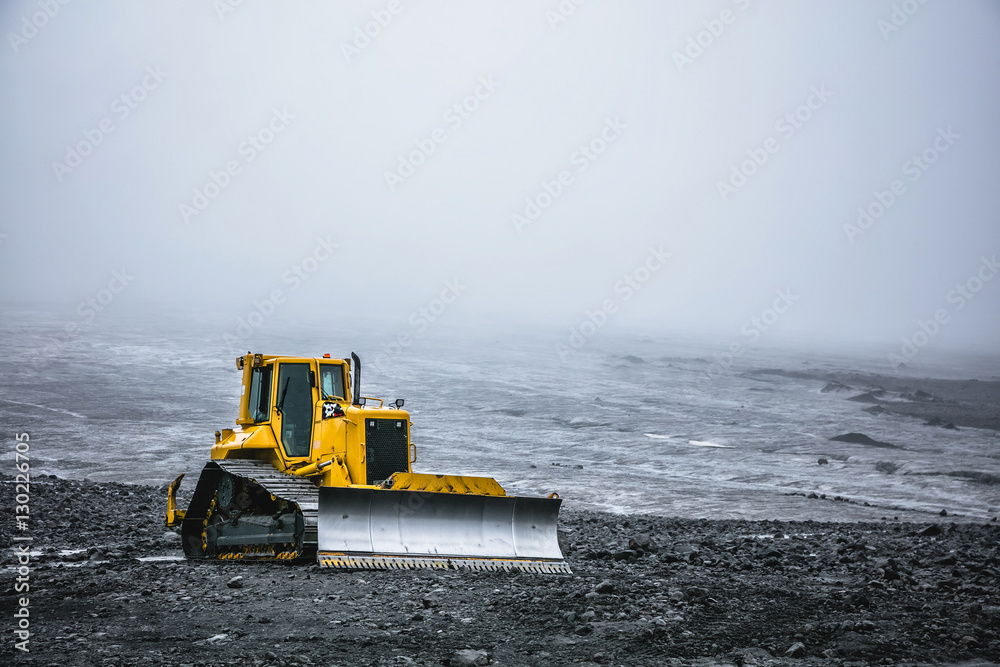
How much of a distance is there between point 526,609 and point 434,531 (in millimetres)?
1705

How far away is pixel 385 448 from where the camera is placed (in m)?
10.4

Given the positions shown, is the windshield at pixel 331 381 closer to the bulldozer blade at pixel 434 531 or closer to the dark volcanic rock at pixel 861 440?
the bulldozer blade at pixel 434 531

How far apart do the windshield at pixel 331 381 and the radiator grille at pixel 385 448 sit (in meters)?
0.91

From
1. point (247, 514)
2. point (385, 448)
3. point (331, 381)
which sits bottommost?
point (247, 514)

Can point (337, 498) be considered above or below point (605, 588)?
above

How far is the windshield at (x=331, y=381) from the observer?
10.9m

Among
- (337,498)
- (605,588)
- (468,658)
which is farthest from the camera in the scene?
(337,498)

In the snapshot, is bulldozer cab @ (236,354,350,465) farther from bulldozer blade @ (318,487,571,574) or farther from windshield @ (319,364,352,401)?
bulldozer blade @ (318,487,571,574)

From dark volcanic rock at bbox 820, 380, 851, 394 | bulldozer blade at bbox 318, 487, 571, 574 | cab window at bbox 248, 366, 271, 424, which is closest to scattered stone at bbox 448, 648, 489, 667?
bulldozer blade at bbox 318, 487, 571, 574

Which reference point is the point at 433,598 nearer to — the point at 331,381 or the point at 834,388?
the point at 331,381

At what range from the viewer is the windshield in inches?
430

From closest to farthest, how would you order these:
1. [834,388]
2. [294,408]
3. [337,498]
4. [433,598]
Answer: [433,598], [337,498], [294,408], [834,388]

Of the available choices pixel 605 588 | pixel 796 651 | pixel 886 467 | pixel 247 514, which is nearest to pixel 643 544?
pixel 605 588

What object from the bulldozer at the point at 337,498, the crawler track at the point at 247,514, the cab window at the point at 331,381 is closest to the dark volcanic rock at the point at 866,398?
the bulldozer at the point at 337,498
